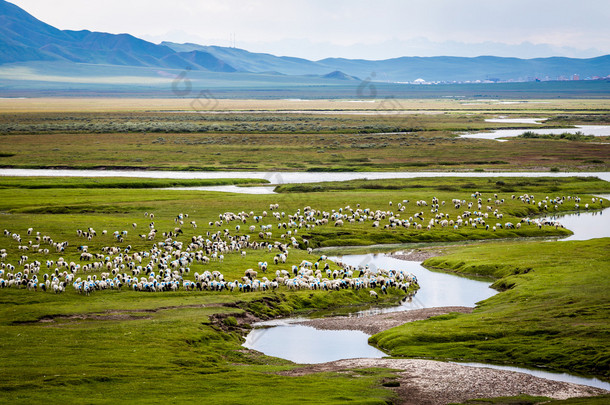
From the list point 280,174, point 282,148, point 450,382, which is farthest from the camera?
point 282,148

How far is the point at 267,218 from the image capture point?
6481 cm

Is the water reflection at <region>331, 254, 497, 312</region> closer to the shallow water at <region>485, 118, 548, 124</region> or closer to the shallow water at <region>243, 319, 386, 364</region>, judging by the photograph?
the shallow water at <region>243, 319, 386, 364</region>

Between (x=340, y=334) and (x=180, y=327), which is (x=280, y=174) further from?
(x=180, y=327)

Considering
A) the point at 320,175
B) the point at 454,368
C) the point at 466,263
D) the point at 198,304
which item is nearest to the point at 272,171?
the point at 320,175

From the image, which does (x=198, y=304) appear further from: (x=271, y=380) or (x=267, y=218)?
(x=267, y=218)

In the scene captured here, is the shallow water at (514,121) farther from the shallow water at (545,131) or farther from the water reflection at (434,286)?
the water reflection at (434,286)

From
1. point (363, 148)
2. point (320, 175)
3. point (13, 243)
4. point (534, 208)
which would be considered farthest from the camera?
point (363, 148)

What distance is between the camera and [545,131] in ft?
516

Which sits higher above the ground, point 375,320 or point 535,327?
point 535,327

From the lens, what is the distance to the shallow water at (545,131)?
147625 millimetres

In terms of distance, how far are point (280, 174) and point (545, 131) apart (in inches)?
3253

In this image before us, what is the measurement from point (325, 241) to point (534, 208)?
2708cm

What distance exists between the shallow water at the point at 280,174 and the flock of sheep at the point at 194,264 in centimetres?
3117

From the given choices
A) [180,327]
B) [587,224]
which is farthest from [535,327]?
[587,224]
